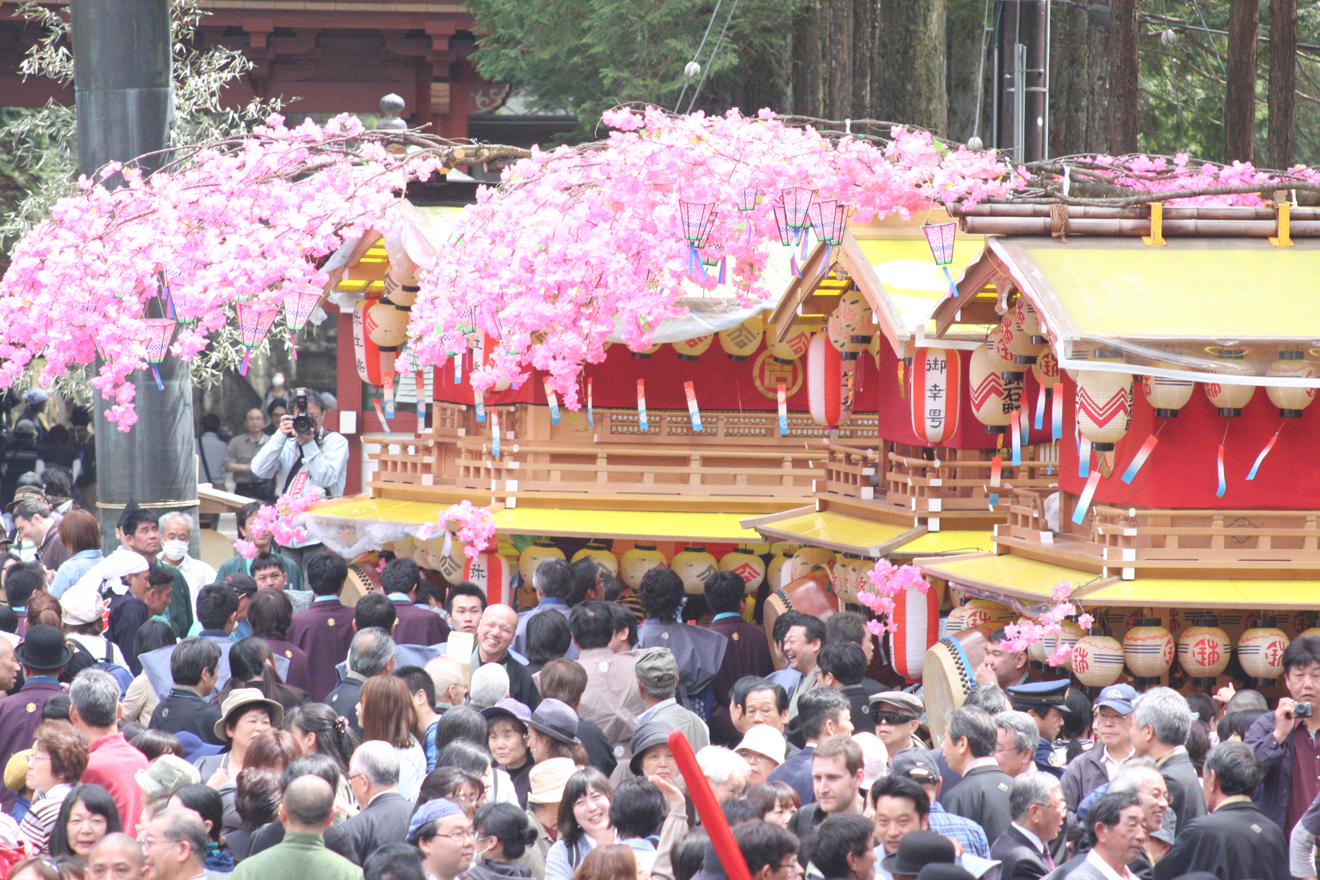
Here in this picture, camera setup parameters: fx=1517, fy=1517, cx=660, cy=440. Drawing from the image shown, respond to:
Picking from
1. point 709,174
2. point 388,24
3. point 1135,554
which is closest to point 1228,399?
point 1135,554

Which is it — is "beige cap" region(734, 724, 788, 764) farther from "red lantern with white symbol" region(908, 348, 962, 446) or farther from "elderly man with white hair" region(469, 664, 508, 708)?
"red lantern with white symbol" region(908, 348, 962, 446)

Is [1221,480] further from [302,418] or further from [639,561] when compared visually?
[302,418]

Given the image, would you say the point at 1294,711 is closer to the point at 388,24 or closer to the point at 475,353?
the point at 475,353

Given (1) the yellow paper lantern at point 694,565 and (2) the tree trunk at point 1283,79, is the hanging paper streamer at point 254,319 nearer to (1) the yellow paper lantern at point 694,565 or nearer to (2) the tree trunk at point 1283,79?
(1) the yellow paper lantern at point 694,565

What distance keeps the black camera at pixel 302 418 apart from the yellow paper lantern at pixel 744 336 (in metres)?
4.27

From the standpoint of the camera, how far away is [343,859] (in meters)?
5.38

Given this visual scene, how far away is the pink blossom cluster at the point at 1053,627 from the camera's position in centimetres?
859

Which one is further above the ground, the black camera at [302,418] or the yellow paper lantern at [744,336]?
the yellow paper lantern at [744,336]

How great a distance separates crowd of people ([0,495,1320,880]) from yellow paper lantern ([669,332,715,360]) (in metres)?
3.98

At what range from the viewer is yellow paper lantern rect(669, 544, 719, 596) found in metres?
12.5

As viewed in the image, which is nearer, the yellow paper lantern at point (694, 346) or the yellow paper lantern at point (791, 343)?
the yellow paper lantern at point (791, 343)

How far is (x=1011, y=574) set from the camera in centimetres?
928

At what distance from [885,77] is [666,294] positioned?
7.22 meters

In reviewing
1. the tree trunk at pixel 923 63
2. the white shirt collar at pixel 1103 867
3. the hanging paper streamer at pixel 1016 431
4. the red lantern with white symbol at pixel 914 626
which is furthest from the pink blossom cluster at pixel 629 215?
the white shirt collar at pixel 1103 867
